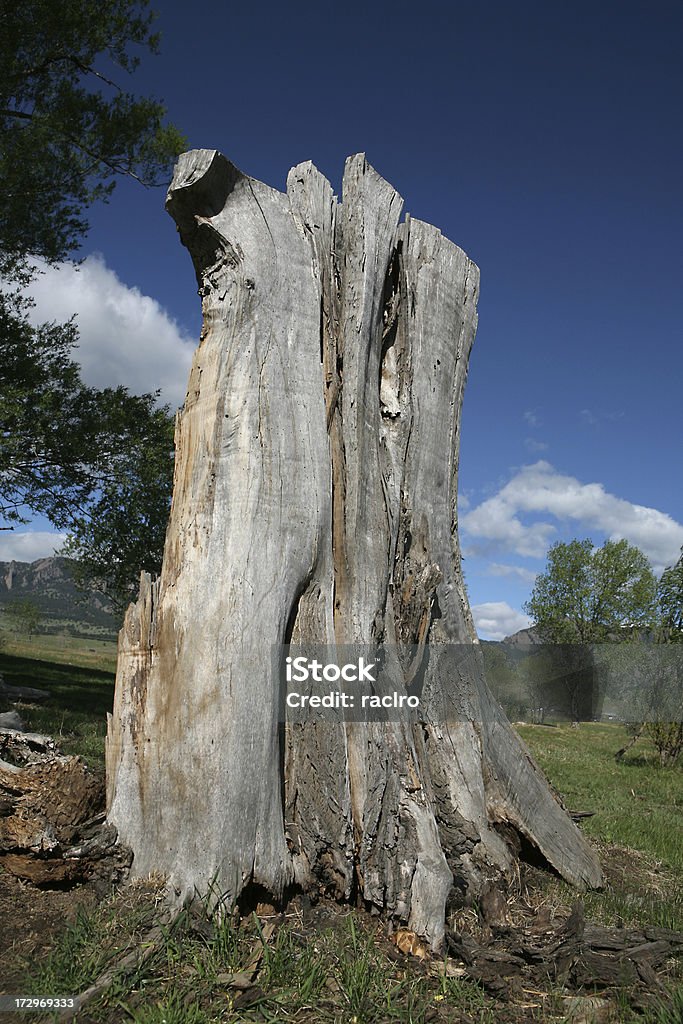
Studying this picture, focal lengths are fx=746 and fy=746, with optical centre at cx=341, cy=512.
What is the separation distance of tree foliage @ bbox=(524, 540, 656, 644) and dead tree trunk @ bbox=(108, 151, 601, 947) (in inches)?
1571

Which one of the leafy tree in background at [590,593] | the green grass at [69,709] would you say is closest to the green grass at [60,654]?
the green grass at [69,709]

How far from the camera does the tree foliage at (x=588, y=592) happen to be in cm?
4288

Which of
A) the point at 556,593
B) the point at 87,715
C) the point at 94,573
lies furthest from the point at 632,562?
the point at 87,715

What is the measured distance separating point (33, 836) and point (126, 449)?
9531 mm

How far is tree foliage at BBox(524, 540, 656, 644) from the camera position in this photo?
42875 millimetres

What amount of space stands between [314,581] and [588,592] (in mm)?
43247

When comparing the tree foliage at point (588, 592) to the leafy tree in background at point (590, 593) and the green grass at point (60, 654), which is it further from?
the green grass at point (60, 654)

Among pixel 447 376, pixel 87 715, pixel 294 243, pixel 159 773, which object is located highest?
pixel 294 243

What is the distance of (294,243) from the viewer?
4445 millimetres

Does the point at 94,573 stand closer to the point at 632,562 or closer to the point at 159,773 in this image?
the point at 159,773

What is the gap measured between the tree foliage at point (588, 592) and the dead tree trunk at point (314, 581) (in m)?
39.9

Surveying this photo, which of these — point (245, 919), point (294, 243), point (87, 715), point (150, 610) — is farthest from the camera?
point (87, 715)

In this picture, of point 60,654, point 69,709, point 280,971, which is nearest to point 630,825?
point 280,971

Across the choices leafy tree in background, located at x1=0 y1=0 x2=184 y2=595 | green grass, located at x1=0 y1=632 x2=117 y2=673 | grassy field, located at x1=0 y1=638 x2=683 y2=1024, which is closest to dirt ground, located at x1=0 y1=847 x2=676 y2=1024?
grassy field, located at x1=0 y1=638 x2=683 y2=1024
